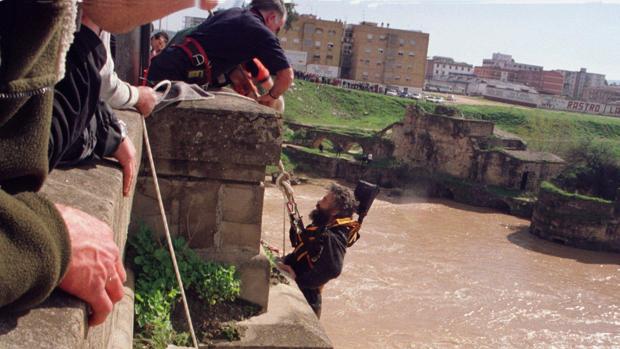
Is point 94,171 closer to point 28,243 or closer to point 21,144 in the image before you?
point 21,144

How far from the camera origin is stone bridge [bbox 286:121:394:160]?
43.2m

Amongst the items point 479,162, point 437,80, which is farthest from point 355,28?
point 479,162

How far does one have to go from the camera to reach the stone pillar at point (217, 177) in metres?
3.73

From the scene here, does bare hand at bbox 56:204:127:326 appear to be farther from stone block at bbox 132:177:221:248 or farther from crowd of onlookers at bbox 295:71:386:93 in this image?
crowd of onlookers at bbox 295:71:386:93

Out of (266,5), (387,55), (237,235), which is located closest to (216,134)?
(237,235)

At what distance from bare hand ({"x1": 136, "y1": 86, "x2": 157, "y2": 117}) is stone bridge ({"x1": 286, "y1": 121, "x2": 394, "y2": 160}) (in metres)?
40.1

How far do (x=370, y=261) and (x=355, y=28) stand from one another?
56148 mm

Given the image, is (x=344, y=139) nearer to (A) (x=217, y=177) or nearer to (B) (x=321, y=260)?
(B) (x=321, y=260)

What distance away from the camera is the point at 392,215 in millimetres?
32312

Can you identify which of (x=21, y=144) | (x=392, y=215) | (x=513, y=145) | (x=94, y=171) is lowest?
(x=392, y=215)

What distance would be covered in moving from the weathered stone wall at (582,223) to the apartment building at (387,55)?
152 feet

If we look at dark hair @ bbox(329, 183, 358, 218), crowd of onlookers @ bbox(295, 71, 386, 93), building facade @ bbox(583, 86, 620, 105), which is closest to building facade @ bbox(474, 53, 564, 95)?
building facade @ bbox(583, 86, 620, 105)

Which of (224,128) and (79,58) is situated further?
(224,128)

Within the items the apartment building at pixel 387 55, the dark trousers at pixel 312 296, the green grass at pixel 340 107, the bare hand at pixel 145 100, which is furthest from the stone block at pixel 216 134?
the apartment building at pixel 387 55
